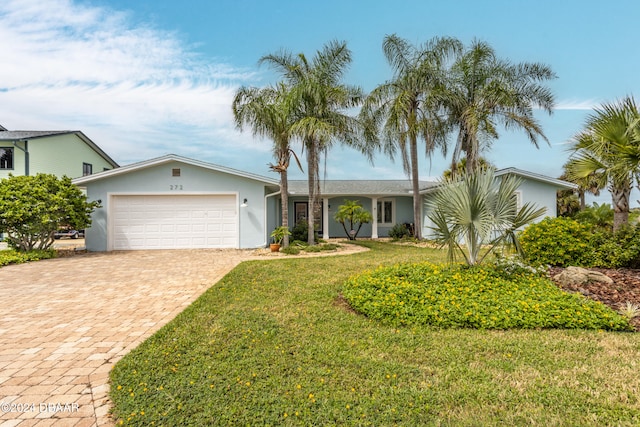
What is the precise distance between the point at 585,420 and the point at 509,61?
1585cm

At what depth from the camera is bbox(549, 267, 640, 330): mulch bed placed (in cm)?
512

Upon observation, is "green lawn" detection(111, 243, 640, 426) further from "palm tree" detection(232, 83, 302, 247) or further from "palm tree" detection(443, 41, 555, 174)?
"palm tree" detection(443, 41, 555, 174)

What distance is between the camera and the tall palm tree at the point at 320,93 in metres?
12.1

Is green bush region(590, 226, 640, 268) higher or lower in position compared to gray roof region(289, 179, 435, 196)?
lower

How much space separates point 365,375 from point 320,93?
1084 cm

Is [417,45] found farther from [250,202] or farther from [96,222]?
[96,222]

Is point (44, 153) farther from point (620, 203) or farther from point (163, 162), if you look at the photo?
point (620, 203)

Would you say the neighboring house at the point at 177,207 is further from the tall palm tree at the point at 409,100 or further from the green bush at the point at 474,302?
the green bush at the point at 474,302

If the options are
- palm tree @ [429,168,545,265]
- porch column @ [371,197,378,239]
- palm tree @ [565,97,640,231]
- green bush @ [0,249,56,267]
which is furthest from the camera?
porch column @ [371,197,378,239]

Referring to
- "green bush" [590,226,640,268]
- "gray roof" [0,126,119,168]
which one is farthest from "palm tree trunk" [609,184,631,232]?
"gray roof" [0,126,119,168]

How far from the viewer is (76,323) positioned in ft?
15.3

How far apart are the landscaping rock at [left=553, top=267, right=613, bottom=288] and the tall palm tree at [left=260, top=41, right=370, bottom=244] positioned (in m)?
8.08

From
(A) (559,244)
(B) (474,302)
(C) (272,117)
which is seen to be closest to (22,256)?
(C) (272,117)

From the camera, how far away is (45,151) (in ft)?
63.6
